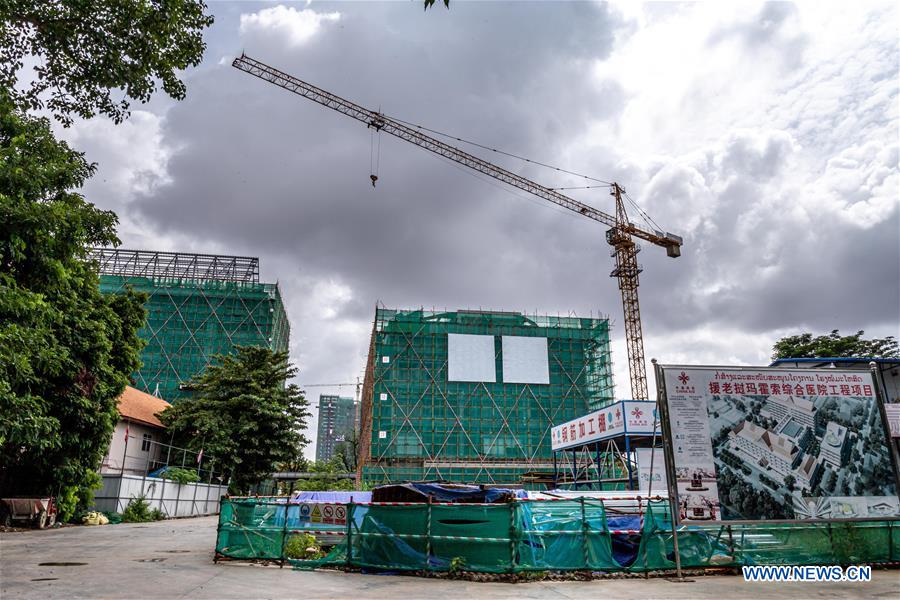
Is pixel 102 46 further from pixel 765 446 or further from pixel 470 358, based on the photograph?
pixel 470 358

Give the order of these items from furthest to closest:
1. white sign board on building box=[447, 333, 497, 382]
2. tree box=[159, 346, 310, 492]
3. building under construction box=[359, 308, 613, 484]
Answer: white sign board on building box=[447, 333, 497, 382], building under construction box=[359, 308, 613, 484], tree box=[159, 346, 310, 492]

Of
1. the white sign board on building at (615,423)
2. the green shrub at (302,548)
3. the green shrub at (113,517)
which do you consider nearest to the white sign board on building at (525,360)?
the white sign board on building at (615,423)

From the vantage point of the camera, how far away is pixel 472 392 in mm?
54188

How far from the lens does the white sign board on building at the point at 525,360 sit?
5531cm

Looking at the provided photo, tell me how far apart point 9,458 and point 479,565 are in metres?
18.5

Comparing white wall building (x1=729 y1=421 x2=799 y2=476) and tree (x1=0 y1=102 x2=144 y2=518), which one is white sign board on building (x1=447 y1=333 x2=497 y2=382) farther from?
white wall building (x1=729 y1=421 x2=799 y2=476)

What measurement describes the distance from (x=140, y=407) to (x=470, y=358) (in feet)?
94.1

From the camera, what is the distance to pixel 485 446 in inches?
2068

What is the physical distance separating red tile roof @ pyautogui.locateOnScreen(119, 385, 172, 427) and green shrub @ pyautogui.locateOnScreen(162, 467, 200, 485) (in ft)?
11.0

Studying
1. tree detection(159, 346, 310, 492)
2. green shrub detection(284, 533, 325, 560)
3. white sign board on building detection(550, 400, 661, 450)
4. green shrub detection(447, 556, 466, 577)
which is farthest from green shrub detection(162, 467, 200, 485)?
green shrub detection(447, 556, 466, 577)

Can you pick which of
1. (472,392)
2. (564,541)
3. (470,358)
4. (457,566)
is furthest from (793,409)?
(470,358)

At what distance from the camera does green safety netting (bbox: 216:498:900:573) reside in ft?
32.3

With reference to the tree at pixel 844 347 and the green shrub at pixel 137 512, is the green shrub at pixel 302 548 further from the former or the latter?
the tree at pixel 844 347

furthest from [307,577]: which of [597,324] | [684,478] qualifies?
[597,324]
